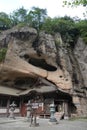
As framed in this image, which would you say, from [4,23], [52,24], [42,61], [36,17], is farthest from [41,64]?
[4,23]

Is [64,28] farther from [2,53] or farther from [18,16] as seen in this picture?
[2,53]

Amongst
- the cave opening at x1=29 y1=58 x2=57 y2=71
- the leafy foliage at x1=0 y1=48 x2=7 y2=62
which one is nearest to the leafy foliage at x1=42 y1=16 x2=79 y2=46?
the cave opening at x1=29 y1=58 x2=57 y2=71

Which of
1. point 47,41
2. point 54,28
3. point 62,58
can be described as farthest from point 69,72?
point 54,28

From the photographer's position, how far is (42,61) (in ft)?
94.6

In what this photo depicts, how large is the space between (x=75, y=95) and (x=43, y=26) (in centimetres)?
959

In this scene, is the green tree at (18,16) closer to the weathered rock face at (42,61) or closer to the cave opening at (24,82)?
the weathered rock face at (42,61)

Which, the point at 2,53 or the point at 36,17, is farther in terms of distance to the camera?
the point at 36,17

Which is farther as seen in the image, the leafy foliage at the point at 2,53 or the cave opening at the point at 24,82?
the cave opening at the point at 24,82

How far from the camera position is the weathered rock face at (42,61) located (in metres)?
26.5

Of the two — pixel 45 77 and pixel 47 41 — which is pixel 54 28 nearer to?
pixel 47 41

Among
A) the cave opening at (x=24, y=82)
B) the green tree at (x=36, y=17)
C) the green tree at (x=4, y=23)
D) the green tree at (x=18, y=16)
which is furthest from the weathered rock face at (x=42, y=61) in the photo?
the green tree at (x=18, y=16)

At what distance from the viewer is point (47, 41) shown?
2766 centimetres

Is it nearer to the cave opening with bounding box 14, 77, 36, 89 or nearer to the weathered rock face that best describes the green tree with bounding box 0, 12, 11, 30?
the weathered rock face

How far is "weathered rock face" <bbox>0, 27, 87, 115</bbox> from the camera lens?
2650 cm
